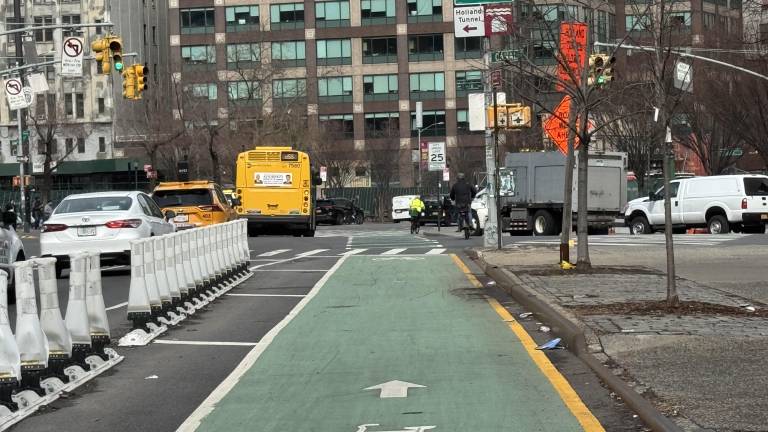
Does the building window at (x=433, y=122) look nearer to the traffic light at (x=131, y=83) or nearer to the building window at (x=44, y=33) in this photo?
the building window at (x=44, y=33)

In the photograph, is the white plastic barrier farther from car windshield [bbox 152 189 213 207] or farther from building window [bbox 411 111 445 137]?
building window [bbox 411 111 445 137]

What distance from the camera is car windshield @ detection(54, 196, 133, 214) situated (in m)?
23.2

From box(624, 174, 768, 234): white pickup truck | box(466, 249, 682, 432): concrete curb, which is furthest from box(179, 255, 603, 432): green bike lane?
box(624, 174, 768, 234): white pickup truck

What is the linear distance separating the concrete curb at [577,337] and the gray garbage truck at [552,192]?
21.5 metres

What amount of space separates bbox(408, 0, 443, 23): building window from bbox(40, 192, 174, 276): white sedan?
245 ft

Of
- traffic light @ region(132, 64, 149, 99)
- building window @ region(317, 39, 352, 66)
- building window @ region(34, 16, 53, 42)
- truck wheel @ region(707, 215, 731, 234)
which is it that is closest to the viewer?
traffic light @ region(132, 64, 149, 99)

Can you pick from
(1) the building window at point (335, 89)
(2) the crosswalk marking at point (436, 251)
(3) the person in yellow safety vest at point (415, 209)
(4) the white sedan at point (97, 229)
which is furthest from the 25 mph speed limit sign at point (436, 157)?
(1) the building window at point (335, 89)

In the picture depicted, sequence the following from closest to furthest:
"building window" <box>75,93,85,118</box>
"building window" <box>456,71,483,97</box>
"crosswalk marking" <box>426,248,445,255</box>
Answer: "crosswalk marking" <box>426,248,445,255</box> → "building window" <box>456,71,483,97</box> → "building window" <box>75,93,85,118</box>

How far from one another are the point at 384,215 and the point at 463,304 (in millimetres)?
67348

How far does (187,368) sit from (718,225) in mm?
30097

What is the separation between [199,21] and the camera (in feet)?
317

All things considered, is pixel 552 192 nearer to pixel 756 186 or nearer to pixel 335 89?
pixel 756 186

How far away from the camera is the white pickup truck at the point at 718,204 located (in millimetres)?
37594

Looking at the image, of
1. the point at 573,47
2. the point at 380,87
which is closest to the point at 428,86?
the point at 380,87
